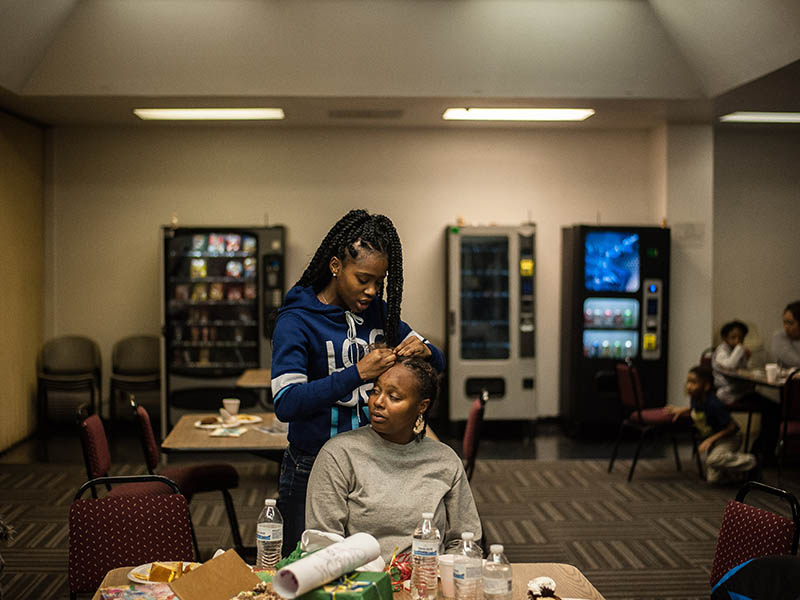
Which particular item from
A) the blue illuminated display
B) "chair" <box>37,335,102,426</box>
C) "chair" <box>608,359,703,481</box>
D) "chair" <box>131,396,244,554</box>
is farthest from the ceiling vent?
"chair" <box>131,396,244,554</box>

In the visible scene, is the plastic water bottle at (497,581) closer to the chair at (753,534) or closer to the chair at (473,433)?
the chair at (753,534)

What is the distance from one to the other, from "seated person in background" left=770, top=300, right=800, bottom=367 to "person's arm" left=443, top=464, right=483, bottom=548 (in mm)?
5310

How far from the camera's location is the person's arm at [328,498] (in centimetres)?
215

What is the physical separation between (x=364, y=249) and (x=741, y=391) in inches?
205

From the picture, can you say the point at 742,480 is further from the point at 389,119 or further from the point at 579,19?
the point at 389,119

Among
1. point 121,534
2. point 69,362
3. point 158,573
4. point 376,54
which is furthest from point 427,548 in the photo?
point 69,362

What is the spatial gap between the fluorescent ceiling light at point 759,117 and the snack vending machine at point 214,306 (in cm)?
421

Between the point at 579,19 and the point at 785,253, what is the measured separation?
3.74 metres

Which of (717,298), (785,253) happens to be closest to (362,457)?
(717,298)

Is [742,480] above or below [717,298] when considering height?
below

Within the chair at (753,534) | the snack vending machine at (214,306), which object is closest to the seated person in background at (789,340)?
the snack vending machine at (214,306)

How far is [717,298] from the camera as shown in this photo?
8.45 meters

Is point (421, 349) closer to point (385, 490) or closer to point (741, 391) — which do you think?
point (385, 490)

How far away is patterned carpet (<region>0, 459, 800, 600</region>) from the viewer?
4.17m
